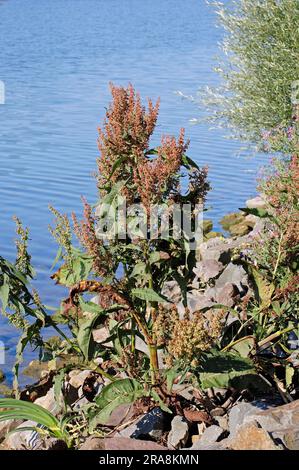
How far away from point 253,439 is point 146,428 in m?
1.20

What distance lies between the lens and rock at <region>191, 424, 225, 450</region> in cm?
626

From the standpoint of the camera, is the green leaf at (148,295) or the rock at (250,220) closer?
the green leaf at (148,295)

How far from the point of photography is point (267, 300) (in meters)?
6.94

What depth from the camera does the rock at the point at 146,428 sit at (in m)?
6.59

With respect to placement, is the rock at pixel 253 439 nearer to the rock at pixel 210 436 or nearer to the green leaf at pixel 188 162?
the rock at pixel 210 436

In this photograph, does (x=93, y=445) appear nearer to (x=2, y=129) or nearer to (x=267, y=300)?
(x=267, y=300)

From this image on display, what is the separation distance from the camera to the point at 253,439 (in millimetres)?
5672

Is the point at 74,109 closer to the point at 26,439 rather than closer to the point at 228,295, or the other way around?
the point at 228,295

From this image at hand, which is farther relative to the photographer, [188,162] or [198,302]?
[198,302]

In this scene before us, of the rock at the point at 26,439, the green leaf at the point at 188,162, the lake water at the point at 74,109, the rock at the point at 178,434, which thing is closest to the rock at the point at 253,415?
the rock at the point at 178,434

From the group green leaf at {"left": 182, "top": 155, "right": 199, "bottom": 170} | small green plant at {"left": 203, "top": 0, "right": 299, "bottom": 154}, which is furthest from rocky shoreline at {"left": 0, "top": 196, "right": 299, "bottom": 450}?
small green plant at {"left": 203, "top": 0, "right": 299, "bottom": 154}

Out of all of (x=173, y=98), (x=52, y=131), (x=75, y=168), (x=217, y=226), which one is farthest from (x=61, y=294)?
(x=173, y=98)

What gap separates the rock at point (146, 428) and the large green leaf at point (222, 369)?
52 centimetres

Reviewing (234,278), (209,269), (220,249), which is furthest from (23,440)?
(220,249)
